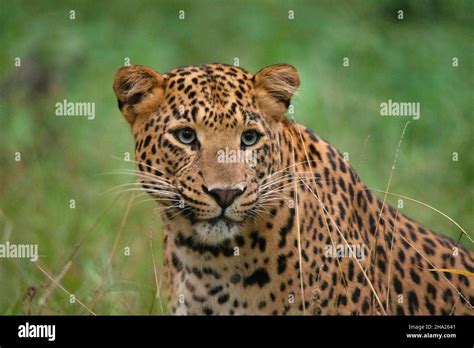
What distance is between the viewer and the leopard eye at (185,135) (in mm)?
9047

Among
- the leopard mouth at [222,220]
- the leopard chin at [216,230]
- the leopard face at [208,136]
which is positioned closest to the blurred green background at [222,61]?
the leopard face at [208,136]

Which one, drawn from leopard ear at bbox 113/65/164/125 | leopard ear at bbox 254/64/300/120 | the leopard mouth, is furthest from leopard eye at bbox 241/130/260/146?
leopard ear at bbox 113/65/164/125

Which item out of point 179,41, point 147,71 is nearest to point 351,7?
point 179,41

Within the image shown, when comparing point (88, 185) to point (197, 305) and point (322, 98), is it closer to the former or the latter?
point (322, 98)

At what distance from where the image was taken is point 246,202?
8.75 metres

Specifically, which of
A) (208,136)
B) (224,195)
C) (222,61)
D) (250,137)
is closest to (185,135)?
(208,136)

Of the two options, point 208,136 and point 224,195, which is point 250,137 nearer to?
point 208,136

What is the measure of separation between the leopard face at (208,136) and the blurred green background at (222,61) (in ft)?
11.7

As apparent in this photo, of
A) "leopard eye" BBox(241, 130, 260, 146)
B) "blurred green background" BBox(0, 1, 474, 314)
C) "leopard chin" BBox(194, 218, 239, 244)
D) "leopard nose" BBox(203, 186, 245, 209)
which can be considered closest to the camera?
"leopard nose" BBox(203, 186, 245, 209)

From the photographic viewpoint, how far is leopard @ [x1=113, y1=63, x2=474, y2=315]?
887 cm

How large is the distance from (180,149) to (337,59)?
8.80 meters

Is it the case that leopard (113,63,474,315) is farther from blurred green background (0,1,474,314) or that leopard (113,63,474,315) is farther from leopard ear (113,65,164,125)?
blurred green background (0,1,474,314)

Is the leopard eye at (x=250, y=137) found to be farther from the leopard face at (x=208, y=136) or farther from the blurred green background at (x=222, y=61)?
the blurred green background at (x=222, y=61)

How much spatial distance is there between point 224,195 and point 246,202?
0.53 feet
